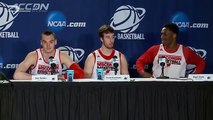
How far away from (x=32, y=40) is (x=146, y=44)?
1.62 meters

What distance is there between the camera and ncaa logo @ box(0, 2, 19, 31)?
5301 millimetres

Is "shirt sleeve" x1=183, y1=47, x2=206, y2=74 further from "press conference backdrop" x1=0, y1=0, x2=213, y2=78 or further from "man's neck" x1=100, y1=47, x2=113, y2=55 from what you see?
"man's neck" x1=100, y1=47, x2=113, y2=55

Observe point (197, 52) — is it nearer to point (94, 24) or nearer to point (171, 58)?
point (171, 58)

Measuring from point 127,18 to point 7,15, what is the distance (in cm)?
169

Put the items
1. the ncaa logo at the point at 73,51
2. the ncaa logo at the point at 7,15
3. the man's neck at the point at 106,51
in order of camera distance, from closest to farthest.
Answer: the man's neck at the point at 106,51, the ncaa logo at the point at 7,15, the ncaa logo at the point at 73,51

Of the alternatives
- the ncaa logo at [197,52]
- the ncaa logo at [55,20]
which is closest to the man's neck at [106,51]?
the ncaa logo at [55,20]

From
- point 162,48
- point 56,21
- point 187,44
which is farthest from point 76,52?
point 187,44

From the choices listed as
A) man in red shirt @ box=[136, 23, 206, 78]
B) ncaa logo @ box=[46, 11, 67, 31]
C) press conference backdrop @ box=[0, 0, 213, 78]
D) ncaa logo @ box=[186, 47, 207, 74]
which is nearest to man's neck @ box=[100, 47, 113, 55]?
man in red shirt @ box=[136, 23, 206, 78]

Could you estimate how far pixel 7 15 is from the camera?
5309mm

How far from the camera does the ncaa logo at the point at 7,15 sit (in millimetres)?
5301
